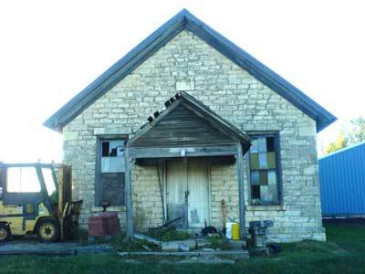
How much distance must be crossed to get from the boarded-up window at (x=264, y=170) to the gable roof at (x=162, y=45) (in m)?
1.43

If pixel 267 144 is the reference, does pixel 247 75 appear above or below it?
above

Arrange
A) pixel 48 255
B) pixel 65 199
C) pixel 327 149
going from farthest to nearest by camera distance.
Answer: pixel 327 149 < pixel 65 199 < pixel 48 255

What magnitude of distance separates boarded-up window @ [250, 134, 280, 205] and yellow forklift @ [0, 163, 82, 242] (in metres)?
5.44

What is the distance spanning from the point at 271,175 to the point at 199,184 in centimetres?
219

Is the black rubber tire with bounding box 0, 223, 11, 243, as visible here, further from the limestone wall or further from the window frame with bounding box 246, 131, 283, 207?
the window frame with bounding box 246, 131, 283, 207

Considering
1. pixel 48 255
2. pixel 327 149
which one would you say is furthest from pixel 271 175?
pixel 327 149

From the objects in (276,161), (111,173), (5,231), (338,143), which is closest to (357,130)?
(338,143)

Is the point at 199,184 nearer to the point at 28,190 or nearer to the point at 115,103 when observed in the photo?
the point at 115,103

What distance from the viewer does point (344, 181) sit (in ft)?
75.8

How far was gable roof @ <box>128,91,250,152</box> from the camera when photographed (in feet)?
35.8

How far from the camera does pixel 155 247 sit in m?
9.99

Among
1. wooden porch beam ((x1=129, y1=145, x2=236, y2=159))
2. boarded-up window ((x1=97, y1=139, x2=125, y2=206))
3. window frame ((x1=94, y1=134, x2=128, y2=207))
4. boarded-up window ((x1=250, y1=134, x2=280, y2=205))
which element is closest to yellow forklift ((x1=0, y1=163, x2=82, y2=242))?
window frame ((x1=94, y1=134, x2=128, y2=207))

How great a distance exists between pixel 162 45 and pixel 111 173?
433 centimetres

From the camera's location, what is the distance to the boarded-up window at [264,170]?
44.0 feet
